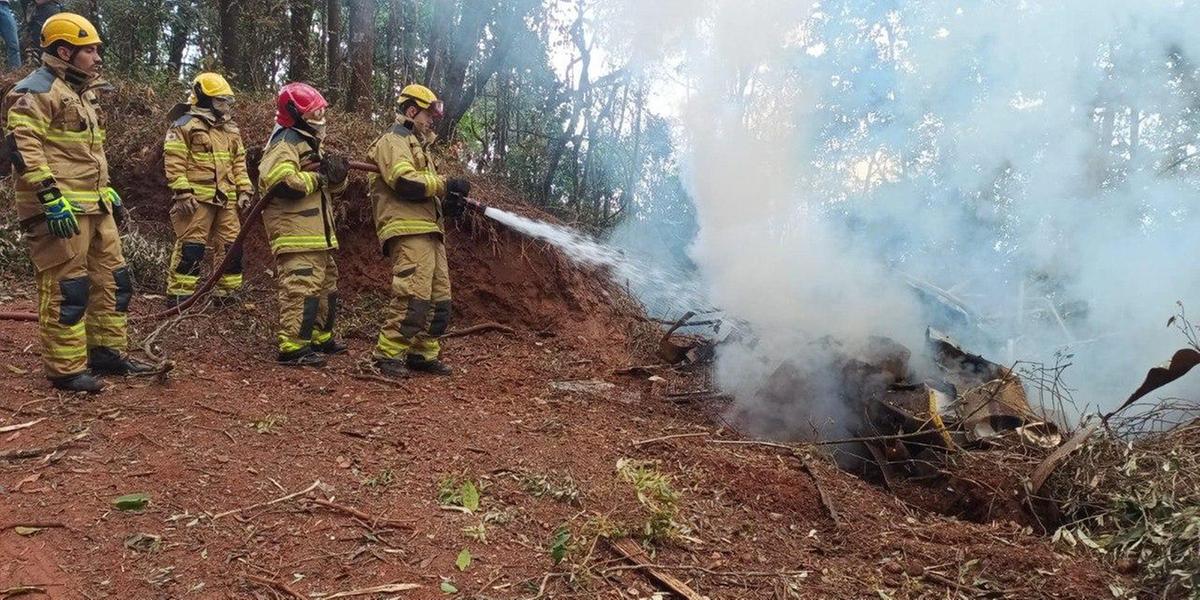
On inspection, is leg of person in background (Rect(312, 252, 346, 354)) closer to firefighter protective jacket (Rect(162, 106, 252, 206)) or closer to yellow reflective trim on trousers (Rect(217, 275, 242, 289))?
yellow reflective trim on trousers (Rect(217, 275, 242, 289))

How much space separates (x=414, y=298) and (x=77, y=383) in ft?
6.45

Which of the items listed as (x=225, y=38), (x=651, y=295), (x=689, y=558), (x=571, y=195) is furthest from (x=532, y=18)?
(x=689, y=558)

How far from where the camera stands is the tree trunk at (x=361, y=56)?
836 cm

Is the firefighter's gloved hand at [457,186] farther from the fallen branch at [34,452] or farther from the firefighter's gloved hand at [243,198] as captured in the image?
the fallen branch at [34,452]

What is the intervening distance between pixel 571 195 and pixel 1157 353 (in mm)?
8677

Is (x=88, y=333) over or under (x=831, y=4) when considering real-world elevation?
under

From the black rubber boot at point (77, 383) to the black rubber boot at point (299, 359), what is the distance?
1.20 metres

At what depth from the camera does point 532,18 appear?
10555 millimetres

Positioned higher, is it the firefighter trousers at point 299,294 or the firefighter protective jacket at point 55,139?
the firefighter protective jacket at point 55,139

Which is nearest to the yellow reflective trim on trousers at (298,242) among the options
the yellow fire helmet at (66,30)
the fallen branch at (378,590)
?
the yellow fire helmet at (66,30)

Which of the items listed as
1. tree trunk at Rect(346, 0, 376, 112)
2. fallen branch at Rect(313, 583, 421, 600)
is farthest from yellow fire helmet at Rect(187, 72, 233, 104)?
fallen branch at Rect(313, 583, 421, 600)

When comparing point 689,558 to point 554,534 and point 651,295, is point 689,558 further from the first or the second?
point 651,295

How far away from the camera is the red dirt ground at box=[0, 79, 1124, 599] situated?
2596 millimetres

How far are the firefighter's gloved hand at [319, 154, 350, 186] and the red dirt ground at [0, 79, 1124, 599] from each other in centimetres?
135
